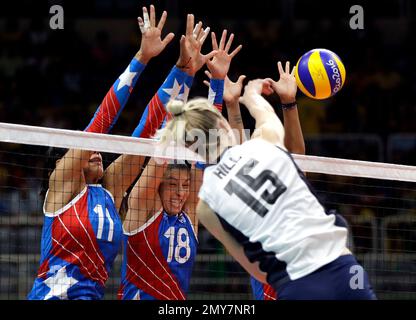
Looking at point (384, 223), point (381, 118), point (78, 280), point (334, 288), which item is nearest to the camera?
point (334, 288)

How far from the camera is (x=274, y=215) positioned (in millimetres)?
4344

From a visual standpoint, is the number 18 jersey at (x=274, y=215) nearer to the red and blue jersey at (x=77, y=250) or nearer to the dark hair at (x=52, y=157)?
the red and blue jersey at (x=77, y=250)

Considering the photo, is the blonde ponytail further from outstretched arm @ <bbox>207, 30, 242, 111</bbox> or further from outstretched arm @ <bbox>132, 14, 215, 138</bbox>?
outstretched arm @ <bbox>207, 30, 242, 111</bbox>

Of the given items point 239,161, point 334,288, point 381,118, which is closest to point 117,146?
point 239,161

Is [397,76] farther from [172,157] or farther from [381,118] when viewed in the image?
[172,157]

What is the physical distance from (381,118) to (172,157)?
8.87 m

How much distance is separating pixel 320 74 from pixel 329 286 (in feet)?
8.97

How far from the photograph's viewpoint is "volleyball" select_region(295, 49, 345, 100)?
670 cm

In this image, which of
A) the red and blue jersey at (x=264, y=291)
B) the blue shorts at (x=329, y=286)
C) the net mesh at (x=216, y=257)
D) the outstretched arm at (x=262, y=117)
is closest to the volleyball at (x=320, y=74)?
the red and blue jersey at (x=264, y=291)

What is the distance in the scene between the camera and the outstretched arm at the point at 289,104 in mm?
6309

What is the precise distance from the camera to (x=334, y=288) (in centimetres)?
430

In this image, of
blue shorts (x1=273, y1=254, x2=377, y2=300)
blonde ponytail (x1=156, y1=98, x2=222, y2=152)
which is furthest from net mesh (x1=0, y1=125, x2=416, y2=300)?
blue shorts (x1=273, y1=254, x2=377, y2=300)

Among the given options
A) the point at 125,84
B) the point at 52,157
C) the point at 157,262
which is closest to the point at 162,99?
the point at 125,84

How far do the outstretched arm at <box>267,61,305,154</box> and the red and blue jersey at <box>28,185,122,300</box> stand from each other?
57.2 inches
